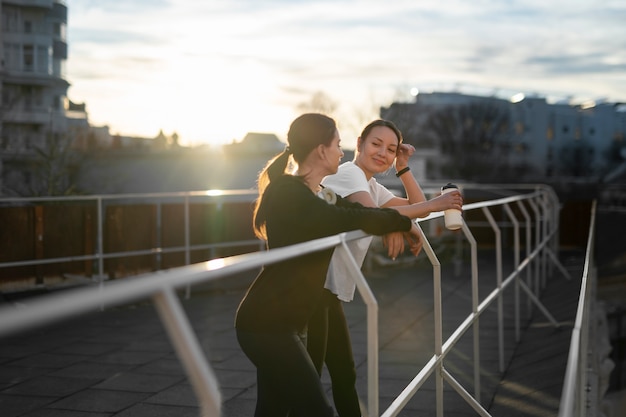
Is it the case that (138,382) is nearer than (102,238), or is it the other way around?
(138,382)

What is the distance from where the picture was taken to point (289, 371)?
271cm

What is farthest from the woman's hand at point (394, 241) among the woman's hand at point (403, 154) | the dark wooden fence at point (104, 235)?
the dark wooden fence at point (104, 235)

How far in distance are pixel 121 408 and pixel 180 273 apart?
4.05 m

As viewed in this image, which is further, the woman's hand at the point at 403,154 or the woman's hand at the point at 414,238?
the woman's hand at the point at 403,154

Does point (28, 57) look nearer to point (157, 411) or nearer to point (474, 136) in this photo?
point (474, 136)

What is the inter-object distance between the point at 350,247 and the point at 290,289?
0.49 metres

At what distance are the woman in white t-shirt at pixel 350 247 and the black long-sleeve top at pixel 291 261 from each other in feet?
0.97

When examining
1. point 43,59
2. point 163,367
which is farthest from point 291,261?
point 43,59

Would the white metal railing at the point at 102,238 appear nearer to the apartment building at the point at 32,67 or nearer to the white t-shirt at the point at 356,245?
the white t-shirt at the point at 356,245

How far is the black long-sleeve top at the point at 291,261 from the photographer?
2.71m

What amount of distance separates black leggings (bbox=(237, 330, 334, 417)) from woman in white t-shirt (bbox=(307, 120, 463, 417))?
1.79 feet

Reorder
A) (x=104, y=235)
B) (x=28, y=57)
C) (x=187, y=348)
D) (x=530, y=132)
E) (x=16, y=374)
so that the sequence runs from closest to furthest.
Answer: (x=187, y=348)
(x=16, y=374)
(x=104, y=235)
(x=28, y=57)
(x=530, y=132)

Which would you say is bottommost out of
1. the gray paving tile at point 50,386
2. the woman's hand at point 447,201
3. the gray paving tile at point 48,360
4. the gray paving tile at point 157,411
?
the gray paving tile at point 48,360

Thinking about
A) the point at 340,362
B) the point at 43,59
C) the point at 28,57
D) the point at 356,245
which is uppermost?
the point at 28,57
